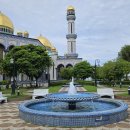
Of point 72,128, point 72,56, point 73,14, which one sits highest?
point 73,14

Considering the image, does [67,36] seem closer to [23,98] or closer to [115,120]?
[23,98]

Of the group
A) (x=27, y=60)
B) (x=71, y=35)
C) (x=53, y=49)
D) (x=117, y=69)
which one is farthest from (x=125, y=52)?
(x=27, y=60)

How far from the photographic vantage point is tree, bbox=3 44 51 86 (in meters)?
39.6

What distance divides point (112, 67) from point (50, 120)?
32.6 meters

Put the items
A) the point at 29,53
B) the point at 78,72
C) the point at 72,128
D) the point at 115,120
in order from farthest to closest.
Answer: the point at 78,72 → the point at 29,53 → the point at 115,120 → the point at 72,128

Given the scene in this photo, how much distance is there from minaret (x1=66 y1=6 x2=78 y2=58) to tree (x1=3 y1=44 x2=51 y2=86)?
37.0 m

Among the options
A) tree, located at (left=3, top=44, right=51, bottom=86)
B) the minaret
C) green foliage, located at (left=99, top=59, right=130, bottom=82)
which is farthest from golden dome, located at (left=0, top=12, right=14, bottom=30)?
green foliage, located at (left=99, top=59, right=130, bottom=82)

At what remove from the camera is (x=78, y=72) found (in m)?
61.7

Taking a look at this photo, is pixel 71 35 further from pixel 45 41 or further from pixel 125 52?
pixel 125 52

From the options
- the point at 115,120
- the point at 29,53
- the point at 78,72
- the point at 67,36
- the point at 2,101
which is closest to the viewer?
the point at 115,120

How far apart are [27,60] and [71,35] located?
4090 cm

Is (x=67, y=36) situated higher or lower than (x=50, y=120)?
higher

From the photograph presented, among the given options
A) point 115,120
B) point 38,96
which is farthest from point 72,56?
point 115,120

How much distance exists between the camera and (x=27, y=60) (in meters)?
39.9
